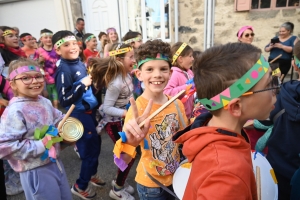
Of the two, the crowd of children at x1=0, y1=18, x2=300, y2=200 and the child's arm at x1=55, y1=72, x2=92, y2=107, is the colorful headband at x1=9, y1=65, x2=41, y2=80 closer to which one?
the crowd of children at x1=0, y1=18, x2=300, y2=200

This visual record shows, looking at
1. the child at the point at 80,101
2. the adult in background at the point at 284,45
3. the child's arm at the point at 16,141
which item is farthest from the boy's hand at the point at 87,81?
the adult in background at the point at 284,45

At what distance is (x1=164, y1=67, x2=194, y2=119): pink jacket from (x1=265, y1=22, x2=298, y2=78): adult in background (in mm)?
3482

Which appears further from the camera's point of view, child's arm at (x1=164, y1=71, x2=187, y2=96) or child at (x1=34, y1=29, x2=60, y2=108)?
child at (x1=34, y1=29, x2=60, y2=108)

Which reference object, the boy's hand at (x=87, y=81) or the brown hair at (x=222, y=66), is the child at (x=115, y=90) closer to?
the boy's hand at (x=87, y=81)

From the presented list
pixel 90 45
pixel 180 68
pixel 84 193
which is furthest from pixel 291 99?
pixel 90 45

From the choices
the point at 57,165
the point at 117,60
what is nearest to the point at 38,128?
the point at 57,165

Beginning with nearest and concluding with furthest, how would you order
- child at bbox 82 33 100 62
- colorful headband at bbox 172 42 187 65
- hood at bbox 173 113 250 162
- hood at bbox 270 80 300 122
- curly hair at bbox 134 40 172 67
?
hood at bbox 173 113 250 162 < hood at bbox 270 80 300 122 < curly hair at bbox 134 40 172 67 < colorful headband at bbox 172 42 187 65 < child at bbox 82 33 100 62

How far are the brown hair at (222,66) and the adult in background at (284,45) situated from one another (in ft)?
16.4

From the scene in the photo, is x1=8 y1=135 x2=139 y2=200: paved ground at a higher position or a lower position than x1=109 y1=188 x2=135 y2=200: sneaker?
lower

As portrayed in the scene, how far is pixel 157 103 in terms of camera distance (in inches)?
72.2

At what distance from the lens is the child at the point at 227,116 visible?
854 millimetres

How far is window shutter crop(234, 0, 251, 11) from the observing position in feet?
19.0

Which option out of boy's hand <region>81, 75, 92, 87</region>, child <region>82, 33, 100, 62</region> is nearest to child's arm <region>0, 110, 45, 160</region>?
boy's hand <region>81, 75, 92, 87</region>

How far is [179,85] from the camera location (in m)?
2.79
